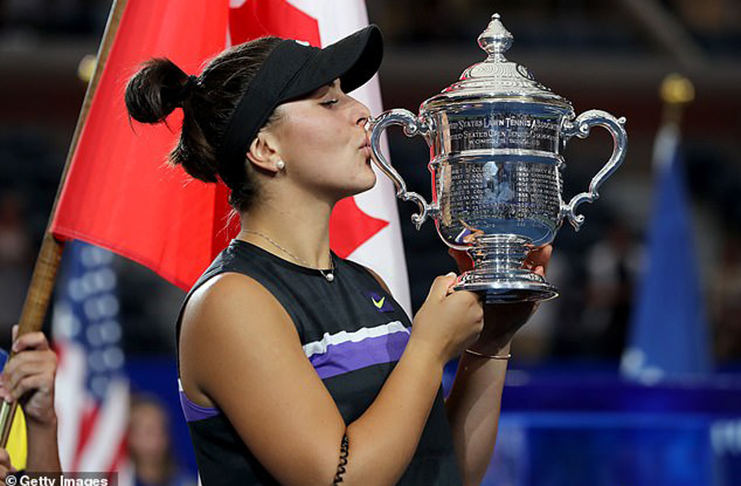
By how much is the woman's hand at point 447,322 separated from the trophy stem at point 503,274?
0.07 ft

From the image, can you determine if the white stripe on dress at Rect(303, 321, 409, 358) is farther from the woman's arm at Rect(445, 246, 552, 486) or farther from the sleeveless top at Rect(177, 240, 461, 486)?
the woman's arm at Rect(445, 246, 552, 486)

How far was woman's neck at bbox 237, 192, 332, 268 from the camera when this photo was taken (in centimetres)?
142

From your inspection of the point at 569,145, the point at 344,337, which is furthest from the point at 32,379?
the point at 569,145

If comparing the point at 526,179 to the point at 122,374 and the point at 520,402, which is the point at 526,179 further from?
the point at 122,374

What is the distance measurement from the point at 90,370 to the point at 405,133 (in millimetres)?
3485

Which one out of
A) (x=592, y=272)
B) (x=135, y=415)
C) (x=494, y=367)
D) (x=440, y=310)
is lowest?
(x=592, y=272)

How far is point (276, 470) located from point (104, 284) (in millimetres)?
3945

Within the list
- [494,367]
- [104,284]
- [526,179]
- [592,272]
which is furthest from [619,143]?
[592,272]

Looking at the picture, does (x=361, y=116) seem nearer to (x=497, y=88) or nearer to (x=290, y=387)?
(x=497, y=88)

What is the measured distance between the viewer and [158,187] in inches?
73.4

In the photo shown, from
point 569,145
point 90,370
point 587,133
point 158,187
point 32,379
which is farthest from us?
point 569,145

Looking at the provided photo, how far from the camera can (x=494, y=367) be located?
1535 millimetres

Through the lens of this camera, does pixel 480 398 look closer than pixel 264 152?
No

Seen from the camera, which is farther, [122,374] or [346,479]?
[122,374]
